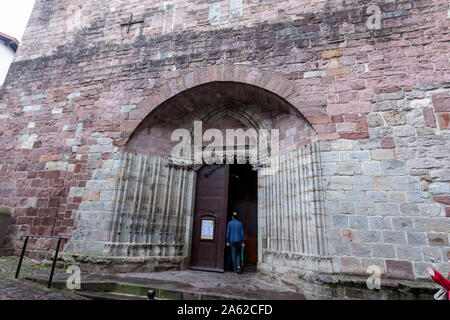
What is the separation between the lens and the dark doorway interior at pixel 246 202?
264 inches

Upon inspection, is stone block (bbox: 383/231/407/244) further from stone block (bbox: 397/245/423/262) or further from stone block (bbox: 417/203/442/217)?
stone block (bbox: 417/203/442/217)

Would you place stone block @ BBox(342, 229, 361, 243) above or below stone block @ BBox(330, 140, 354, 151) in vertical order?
below

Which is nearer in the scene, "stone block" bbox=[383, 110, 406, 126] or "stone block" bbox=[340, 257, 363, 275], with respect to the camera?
"stone block" bbox=[340, 257, 363, 275]

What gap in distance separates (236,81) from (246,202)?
3.80 m

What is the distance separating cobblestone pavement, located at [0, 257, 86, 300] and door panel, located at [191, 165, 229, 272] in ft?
7.73

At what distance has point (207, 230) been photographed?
16.7ft

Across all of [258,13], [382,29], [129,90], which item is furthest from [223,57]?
[382,29]

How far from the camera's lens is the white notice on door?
16.5ft

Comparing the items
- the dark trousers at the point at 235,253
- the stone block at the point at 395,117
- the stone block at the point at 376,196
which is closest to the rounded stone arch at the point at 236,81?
the stone block at the point at 395,117

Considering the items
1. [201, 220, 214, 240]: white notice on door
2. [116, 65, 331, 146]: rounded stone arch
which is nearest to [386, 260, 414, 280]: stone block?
[116, 65, 331, 146]: rounded stone arch

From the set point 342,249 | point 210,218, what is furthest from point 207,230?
point 342,249

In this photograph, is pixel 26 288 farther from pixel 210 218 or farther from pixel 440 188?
pixel 440 188

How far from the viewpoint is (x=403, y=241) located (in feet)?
10.4
